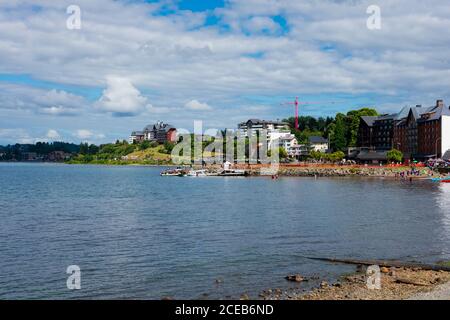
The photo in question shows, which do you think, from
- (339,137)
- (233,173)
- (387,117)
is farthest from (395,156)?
(233,173)

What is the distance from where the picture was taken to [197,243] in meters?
34.7

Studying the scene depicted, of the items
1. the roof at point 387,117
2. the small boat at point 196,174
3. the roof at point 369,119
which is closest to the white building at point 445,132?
the roof at point 387,117

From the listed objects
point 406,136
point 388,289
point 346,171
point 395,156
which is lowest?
point 388,289

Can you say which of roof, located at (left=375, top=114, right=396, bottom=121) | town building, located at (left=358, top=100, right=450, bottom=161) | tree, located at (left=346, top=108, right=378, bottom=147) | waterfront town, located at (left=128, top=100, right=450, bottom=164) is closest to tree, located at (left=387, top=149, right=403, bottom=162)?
waterfront town, located at (left=128, top=100, right=450, bottom=164)

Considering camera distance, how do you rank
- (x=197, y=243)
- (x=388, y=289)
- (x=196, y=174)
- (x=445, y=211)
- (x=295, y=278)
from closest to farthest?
1. (x=388, y=289)
2. (x=295, y=278)
3. (x=197, y=243)
4. (x=445, y=211)
5. (x=196, y=174)

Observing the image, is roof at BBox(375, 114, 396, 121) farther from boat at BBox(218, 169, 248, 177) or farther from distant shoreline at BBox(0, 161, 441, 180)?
boat at BBox(218, 169, 248, 177)

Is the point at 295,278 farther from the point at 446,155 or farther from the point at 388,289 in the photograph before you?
the point at 446,155

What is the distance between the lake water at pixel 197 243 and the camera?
2459 centimetres

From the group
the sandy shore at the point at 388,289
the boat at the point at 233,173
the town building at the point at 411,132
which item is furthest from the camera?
the boat at the point at 233,173

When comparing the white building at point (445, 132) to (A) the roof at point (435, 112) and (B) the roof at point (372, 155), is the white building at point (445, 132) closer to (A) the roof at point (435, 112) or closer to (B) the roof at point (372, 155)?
(A) the roof at point (435, 112)

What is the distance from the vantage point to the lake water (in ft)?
80.7

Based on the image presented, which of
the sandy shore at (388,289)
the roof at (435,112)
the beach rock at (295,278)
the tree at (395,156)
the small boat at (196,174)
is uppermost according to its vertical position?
the roof at (435,112)
